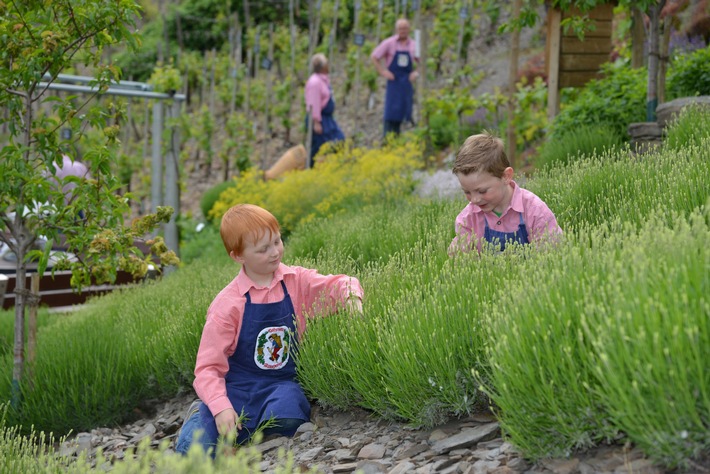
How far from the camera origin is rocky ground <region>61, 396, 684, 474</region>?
8.42ft

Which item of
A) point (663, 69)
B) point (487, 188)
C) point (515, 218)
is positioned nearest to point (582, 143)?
point (663, 69)

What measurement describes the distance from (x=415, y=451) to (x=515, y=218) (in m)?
1.49

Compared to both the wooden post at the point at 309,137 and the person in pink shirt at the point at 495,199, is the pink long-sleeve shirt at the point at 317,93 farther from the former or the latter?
the person in pink shirt at the point at 495,199

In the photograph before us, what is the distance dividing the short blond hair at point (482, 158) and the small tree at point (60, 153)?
184cm

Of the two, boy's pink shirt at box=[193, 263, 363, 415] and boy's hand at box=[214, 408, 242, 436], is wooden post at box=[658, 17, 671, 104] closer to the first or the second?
boy's pink shirt at box=[193, 263, 363, 415]

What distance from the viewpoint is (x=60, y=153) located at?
5.00 m

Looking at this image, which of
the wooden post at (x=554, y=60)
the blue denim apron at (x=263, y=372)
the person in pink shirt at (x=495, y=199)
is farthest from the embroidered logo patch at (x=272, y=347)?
the wooden post at (x=554, y=60)

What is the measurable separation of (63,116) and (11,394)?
1.75 metres

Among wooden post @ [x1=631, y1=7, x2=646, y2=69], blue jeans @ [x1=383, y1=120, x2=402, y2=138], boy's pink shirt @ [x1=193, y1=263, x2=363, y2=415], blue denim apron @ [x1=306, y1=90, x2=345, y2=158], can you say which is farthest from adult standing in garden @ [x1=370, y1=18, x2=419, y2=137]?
boy's pink shirt @ [x1=193, y1=263, x2=363, y2=415]

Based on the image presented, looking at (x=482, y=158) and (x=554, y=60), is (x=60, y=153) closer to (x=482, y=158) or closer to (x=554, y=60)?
(x=482, y=158)

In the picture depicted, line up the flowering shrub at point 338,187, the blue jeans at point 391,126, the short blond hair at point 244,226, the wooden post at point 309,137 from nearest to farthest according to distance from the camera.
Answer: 1. the short blond hair at point 244,226
2. the flowering shrub at point 338,187
3. the wooden post at point 309,137
4. the blue jeans at point 391,126

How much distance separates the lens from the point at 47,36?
15.6 feet

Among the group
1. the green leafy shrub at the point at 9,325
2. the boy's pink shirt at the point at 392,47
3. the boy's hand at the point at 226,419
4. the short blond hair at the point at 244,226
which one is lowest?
the green leafy shrub at the point at 9,325

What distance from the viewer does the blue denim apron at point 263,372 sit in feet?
12.5
